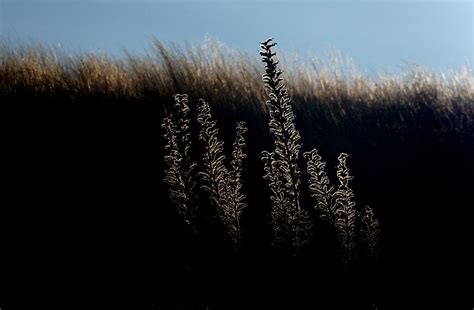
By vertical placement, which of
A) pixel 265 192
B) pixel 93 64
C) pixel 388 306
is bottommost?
pixel 388 306

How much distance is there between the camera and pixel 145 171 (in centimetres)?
432

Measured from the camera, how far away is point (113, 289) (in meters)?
3.23

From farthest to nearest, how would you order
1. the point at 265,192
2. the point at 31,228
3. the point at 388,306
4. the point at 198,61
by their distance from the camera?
the point at 198,61 < the point at 265,192 < the point at 31,228 < the point at 388,306

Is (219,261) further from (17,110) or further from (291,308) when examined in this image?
(17,110)

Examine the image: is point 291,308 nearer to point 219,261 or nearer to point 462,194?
point 219,261

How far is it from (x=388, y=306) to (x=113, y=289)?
4.71 ft

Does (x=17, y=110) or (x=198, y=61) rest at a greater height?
(x=198, y=61)

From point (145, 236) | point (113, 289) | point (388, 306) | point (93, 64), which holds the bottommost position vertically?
point (388, 306)

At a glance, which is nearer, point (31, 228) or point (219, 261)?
point (219, 261)

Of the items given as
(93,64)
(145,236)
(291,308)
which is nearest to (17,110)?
(93,64)

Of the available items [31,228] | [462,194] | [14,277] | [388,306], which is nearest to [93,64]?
[31,228]

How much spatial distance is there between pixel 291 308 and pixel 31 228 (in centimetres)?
195

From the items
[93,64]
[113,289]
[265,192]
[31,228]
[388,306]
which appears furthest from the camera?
[93,64]

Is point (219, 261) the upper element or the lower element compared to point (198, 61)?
lower
